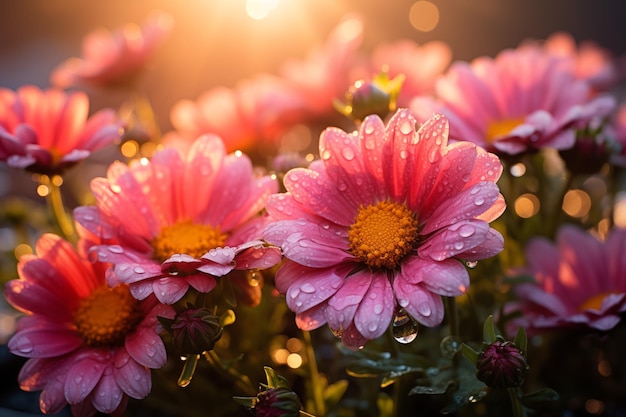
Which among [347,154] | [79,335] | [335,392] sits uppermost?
[347,154]

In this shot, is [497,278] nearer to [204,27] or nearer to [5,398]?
[5,398]

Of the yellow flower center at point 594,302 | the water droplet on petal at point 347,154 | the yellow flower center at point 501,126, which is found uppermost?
the water droplet on petal at point 347,154

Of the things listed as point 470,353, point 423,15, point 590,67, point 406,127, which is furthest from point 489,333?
point 423,15

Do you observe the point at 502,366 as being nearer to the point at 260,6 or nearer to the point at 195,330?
the point at 195,330

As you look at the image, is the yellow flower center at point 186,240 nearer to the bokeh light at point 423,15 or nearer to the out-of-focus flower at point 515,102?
the out-of-focus flower at point 515,102

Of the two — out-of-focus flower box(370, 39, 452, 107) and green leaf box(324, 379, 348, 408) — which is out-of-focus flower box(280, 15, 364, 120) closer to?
out-of-focus flower box(370, 39, 452, 107)

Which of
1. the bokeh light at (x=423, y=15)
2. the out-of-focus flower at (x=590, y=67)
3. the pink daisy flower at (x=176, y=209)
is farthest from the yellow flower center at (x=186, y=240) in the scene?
the bokeh light at (x=423, y=15)

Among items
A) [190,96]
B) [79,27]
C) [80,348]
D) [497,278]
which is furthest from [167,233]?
[79,27]
